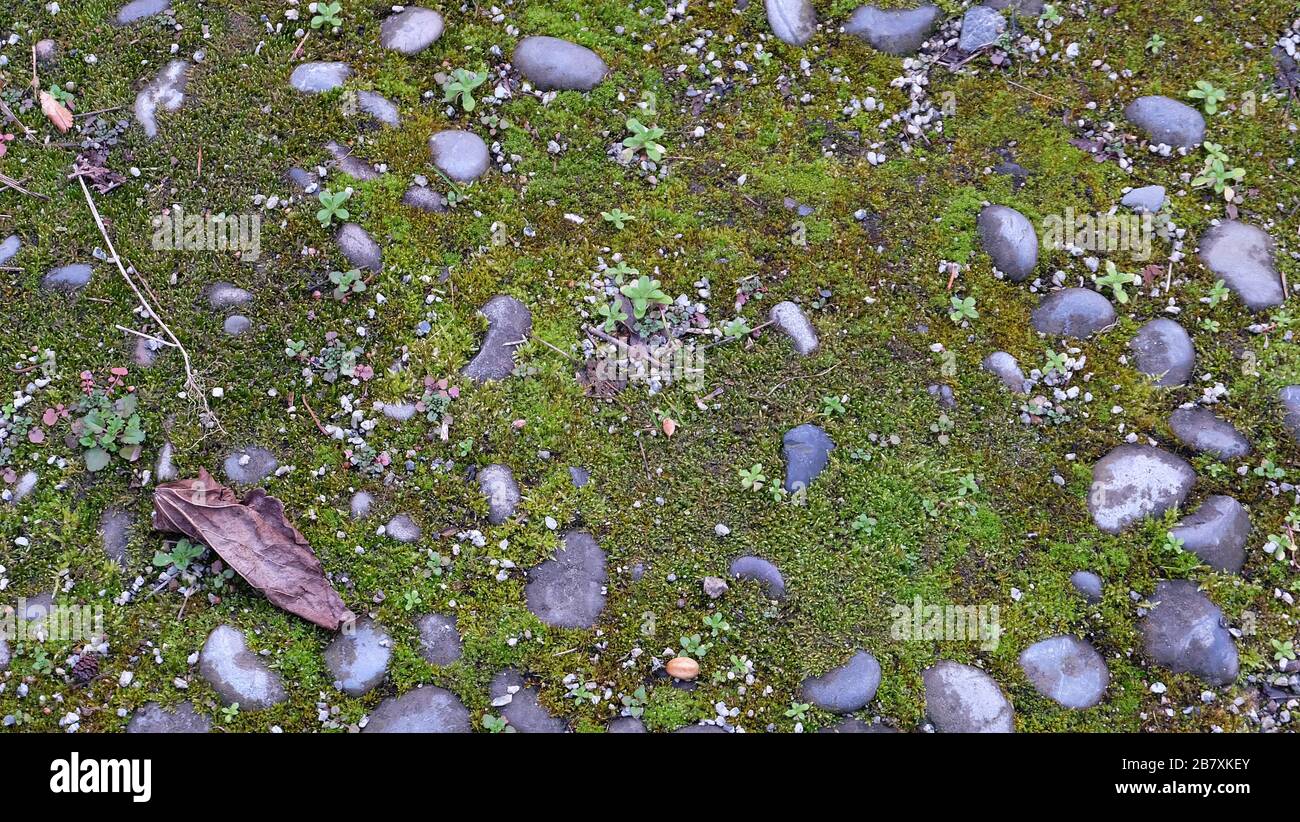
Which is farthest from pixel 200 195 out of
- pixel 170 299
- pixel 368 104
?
pixel 368 104

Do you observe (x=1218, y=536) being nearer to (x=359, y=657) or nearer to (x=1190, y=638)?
(x=1190, y=638)

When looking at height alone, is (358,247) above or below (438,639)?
above

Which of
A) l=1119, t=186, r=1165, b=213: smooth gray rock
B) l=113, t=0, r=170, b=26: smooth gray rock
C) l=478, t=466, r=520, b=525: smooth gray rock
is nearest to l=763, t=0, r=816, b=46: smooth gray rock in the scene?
l=1119, t=186, r=1165, b=213: smooth gray rock

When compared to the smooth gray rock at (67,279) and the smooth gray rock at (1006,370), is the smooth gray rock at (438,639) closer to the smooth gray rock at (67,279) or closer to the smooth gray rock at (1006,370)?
the smooth gray rock at (67,279)

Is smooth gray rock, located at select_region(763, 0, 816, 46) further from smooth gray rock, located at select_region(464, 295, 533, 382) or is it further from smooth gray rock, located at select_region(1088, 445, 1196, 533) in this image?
smooth gray rock, located at select_region(1088, 445, 1196, 533)

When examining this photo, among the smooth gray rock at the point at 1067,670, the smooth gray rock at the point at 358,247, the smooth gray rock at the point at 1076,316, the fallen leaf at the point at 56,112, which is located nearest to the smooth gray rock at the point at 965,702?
the smooth gray rock at the point at 1067,670

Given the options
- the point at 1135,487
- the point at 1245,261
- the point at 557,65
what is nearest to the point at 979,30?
the point at 1245,261

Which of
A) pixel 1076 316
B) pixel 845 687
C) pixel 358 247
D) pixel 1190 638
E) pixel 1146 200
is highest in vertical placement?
pixel 1146 200
